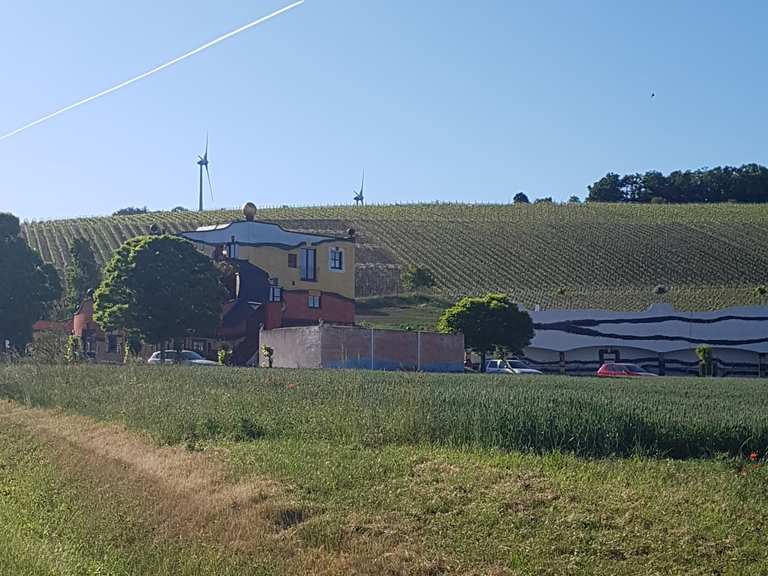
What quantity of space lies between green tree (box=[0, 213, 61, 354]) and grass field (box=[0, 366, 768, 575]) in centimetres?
4053

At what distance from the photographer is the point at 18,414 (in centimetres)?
2461

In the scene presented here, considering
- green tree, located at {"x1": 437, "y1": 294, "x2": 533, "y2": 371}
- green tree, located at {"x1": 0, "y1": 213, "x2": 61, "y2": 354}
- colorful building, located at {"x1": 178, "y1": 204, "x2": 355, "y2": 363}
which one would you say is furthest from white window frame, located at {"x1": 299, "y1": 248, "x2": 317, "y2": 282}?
green tree, located at {"x1": 0, "y1": 213, "x2": 61, "y2": 354}

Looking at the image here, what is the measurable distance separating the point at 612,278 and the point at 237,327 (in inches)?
2038

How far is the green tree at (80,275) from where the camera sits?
84750 millimetres

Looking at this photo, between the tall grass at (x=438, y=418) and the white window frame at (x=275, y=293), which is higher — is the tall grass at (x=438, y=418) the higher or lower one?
the lower one

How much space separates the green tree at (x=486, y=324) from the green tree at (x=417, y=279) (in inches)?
1190

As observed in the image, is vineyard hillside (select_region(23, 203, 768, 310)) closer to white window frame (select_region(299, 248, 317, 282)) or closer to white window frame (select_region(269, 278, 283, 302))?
white window frame (select_region(299, 248, 317, 282))

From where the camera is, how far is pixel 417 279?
326ft

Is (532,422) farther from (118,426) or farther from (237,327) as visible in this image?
(237,327)

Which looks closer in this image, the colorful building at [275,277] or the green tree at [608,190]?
the colorful building at [275,277]

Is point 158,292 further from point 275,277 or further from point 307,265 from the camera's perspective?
point 307,265

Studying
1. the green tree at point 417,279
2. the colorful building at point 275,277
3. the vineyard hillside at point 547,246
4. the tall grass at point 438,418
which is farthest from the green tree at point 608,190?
the tall grass at point 438,418

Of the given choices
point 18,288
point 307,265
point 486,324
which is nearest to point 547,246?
point 307,265

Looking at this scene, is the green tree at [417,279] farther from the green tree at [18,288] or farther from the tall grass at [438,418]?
the tall grass at [438,418]
